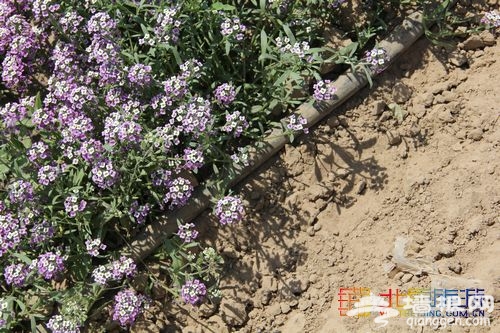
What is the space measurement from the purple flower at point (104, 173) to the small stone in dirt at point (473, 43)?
3.36 metres

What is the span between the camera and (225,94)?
4992mm

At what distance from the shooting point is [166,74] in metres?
5.41

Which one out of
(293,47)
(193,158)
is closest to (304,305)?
(193,158)

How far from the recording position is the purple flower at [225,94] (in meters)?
4.98

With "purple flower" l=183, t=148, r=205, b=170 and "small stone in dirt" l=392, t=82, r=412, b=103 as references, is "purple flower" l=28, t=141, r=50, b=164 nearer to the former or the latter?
"purple flower" l=183, t=148, r=205, b=170

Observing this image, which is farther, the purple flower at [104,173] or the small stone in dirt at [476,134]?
the small stone in dirt at [476,134]

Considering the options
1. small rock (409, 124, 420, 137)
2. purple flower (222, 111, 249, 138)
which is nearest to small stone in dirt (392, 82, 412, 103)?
small rock (409, 124, 420, 137)

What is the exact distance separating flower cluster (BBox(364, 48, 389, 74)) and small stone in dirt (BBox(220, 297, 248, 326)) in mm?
2283

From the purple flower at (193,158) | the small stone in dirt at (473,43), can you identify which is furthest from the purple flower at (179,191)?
the small stone in dirt at (473,43)

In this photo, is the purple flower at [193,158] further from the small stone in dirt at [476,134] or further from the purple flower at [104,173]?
the small stone in dirt at [476,134]

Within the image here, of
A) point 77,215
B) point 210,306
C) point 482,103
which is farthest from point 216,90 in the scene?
point 482,103

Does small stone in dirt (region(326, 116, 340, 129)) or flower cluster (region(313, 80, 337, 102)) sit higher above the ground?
flower cluster (region(313, 80, 337, 102))

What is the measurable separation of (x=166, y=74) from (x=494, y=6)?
122 inches

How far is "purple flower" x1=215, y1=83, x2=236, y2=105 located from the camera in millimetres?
4980
